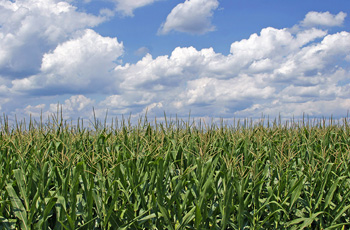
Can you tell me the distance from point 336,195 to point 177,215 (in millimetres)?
2393

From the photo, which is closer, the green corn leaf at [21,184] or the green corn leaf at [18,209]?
the green corn leaf at [18,209]

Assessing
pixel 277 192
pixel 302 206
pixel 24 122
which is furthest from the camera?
pixel 24 122

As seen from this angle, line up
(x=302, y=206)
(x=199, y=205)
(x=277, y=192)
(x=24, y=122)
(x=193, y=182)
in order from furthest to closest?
1. (x=24, y=122)
2. (x=302, y=206)
3. (x=277, y=192)
4. (x=193, y=182)
5. (x=199, y=205)

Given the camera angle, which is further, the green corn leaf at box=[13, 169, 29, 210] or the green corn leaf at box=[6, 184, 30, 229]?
the green corn leaf at box=[13, 169, 29, 210]

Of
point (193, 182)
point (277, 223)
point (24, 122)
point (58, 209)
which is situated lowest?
point (277, 223)

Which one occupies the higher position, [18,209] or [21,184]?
[21,184]

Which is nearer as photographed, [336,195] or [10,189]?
[10,189]

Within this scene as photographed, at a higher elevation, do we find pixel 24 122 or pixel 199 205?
pixel 24 122

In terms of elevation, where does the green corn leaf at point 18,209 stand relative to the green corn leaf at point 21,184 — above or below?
below

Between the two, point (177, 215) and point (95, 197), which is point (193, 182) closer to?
point (177, 215)

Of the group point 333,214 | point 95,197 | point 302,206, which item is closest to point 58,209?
point 95,197

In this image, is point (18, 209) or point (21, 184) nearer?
point (18, 209)

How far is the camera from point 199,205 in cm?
334

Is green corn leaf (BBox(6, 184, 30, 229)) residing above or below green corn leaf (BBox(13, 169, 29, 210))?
below
